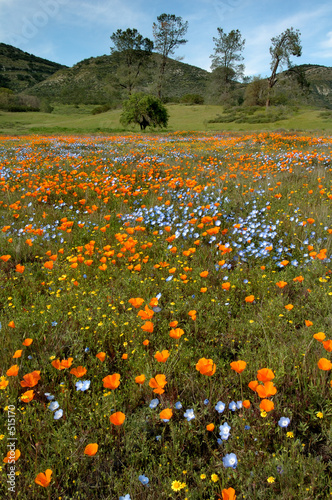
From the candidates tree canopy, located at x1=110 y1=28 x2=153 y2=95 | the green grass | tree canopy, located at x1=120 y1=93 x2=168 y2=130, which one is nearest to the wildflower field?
the green grass

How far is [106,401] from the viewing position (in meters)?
1.77

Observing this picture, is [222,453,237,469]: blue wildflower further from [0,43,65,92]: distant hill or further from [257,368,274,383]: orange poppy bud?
[0,43,65,92]: distant hill

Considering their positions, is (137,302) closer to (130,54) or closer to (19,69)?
(130,54)

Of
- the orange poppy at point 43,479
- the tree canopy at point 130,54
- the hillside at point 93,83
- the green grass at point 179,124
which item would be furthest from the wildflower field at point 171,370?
the hillside at point 93,83

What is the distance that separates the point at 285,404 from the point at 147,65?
6735 cm

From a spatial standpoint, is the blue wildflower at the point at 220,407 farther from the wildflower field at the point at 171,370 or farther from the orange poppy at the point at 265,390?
the orange poppy at the point at 265,390

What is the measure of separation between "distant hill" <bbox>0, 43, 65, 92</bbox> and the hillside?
9254 mm

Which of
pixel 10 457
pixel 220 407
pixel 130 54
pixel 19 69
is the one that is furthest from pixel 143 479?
pixel 19 69

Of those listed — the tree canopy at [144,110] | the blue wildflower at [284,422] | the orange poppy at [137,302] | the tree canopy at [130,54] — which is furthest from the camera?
the tree canopy at [130,54]

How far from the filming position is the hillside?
78875 millimetres

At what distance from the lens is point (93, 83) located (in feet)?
316

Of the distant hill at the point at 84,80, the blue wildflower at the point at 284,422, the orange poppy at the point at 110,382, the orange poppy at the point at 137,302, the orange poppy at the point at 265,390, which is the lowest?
the blue wildflower at the point at 284,422

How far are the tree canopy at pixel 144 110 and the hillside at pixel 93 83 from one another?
151ft

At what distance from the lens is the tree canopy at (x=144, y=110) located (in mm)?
30141
